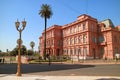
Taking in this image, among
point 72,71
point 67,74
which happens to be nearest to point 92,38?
point 72,71

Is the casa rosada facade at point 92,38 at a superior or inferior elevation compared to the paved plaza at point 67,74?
superior

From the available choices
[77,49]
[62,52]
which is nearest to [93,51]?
[77,49]

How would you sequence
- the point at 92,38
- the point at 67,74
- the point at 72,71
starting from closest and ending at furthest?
the point at 67,74
the point at 72,71
the point at 92,38

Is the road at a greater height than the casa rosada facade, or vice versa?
the casa rosada facade

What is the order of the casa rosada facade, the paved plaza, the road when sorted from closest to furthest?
the paved plaza, the road, the casa rosada facade

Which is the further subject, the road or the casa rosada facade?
the casa rosada facade

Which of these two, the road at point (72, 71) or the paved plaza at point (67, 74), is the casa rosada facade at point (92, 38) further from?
the paved plaza at point (67, 74)

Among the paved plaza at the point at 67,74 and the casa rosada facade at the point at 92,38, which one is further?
the casa rosada facade at the point at 92,38

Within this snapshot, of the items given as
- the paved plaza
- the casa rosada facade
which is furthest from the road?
the casa rosada facade

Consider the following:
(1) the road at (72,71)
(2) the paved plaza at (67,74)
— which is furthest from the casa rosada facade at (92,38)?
(2) the paved plaza at (67,74)

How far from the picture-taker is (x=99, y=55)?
59.1 m

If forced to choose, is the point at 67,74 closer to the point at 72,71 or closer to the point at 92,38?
the point at 72,71

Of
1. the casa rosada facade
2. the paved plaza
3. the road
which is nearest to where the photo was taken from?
the paved plaza

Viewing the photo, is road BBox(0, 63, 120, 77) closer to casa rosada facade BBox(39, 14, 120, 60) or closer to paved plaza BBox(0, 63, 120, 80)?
paved plaza BBox(0, 63, 120, 80)
